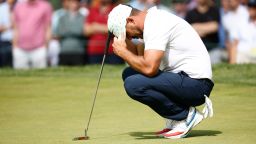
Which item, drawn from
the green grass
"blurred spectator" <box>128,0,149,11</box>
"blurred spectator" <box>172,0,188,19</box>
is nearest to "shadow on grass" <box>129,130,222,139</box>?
the green grass

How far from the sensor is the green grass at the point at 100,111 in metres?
8.23

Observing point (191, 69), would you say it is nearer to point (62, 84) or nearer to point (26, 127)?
point (26, 127)

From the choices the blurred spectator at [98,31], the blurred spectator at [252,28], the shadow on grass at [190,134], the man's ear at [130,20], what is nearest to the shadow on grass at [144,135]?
the shadow on grass at [190,134]

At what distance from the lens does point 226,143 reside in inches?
301

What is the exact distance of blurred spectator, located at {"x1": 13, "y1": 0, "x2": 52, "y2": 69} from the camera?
54.7 feet

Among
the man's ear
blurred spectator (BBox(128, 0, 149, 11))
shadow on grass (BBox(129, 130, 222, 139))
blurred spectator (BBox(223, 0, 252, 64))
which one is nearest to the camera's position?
the man's ear

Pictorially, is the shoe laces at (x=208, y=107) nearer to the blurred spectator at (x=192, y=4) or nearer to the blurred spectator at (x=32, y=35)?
the blurred spectator at (x=32, y=35)

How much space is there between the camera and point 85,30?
55.8 ft

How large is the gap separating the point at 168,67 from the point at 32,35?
346 inches

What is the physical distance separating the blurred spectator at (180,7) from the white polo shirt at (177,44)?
888 cm

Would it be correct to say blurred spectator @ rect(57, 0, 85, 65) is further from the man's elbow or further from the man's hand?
the man's elbow

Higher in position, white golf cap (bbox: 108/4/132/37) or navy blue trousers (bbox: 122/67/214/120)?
white golf cap (bbox: 108/4/132/37)

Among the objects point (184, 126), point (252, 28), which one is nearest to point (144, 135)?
point (184, 126)

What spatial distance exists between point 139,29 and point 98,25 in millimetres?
8891
